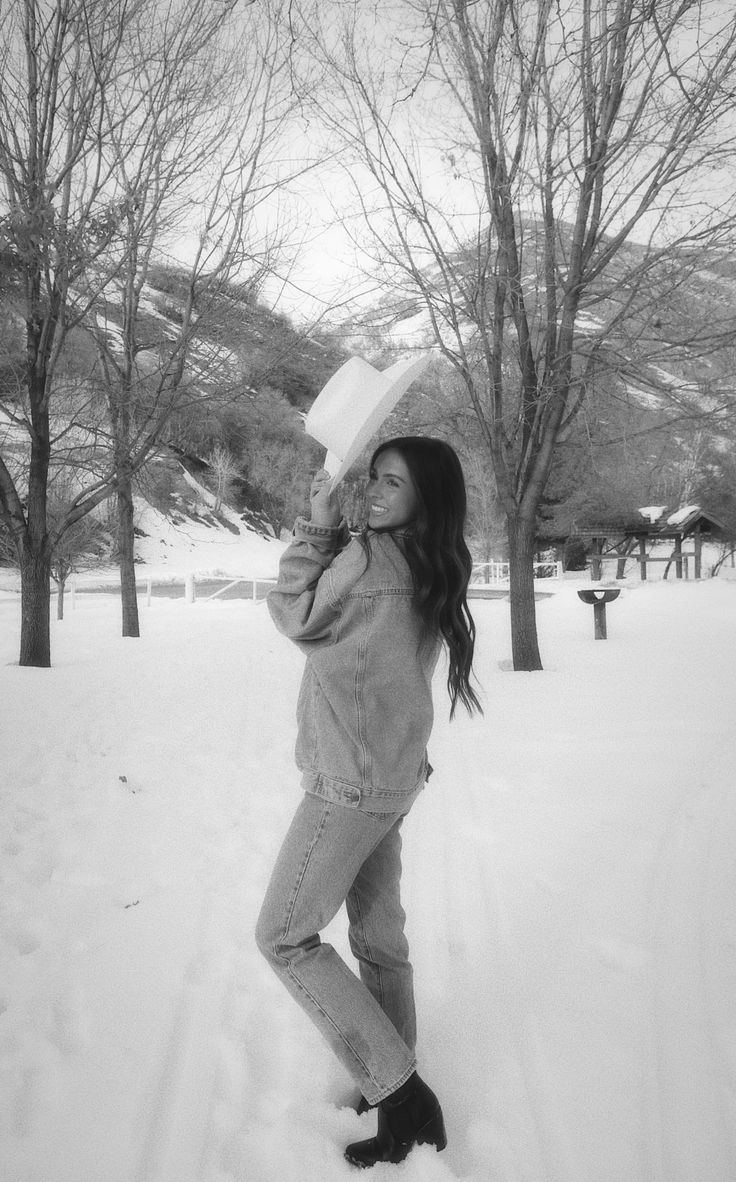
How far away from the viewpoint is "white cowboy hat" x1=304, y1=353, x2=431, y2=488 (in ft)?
5.35

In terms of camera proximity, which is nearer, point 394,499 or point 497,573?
point 394,499

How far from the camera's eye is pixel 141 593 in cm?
2491

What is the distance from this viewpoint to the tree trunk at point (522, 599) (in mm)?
8484

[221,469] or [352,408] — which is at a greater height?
[221,469]

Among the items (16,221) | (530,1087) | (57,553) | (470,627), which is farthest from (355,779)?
(57,553)

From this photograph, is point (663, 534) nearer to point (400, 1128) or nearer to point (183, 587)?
point (183, 587)

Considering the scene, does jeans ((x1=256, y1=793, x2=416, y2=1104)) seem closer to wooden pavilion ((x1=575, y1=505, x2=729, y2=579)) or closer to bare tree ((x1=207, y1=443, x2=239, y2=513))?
wooden pavilion ((x1=575, y1=505, x2=729, y2=579))

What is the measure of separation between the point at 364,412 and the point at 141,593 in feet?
80.6

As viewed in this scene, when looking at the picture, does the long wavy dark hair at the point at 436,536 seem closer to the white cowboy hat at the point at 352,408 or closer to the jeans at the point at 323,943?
the white cowboy hat at the point at 352,408

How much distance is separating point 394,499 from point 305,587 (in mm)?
296

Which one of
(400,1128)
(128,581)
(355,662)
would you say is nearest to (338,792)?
(355,662)

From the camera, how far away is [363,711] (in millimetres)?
1635

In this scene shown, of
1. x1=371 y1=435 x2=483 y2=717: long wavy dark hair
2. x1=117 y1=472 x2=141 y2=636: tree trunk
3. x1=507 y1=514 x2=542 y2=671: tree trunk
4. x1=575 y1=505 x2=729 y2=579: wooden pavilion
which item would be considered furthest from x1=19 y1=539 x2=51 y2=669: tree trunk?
x1=575 y1=505 x2=729 y2=579: wooden pavilion

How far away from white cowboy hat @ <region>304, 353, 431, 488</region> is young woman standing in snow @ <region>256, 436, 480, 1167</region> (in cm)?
8
